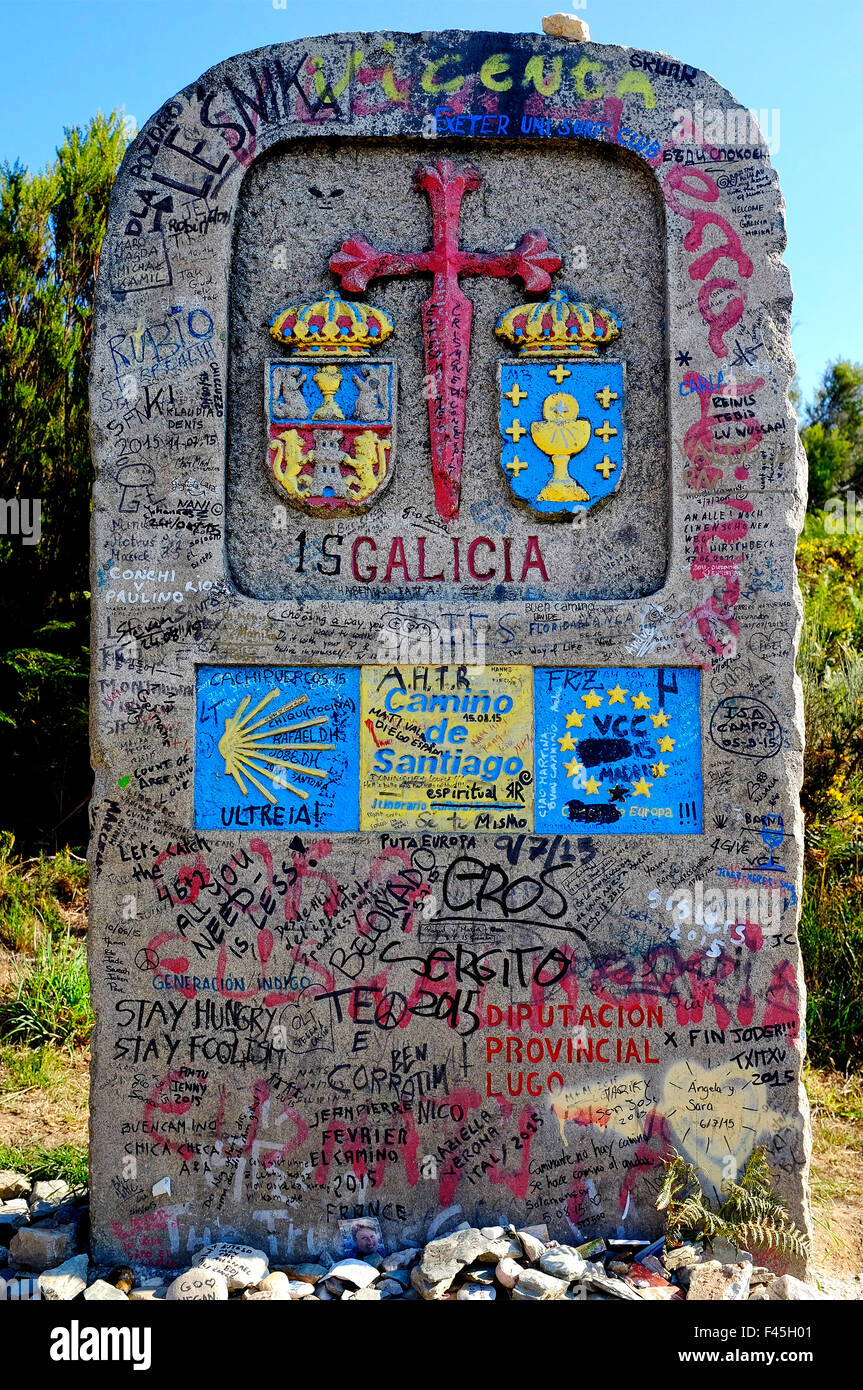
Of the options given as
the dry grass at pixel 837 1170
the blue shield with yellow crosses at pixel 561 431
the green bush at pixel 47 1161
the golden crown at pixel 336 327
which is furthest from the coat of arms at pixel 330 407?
the dry grass at pixel 837 1170

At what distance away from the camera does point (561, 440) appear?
12.4 feet

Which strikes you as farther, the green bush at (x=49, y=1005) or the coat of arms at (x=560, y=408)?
the green bush at (x=49, y=1005)

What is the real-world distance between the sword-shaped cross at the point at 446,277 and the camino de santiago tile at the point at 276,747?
792 millimetres

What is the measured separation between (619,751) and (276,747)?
1164 millimetres

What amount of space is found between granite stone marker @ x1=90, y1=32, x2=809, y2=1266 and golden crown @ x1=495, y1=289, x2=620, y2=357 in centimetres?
1

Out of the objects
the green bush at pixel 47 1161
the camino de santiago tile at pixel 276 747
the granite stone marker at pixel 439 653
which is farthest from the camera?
the green bush at pixel 47 1161

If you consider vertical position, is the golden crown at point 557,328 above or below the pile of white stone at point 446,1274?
above

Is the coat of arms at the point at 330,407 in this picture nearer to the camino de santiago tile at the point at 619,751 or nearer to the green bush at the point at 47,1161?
the camino de santiago tile at the point at 619,751

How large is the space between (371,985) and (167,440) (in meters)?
1.99

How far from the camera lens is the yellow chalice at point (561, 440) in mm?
3773

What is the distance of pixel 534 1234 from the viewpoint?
347 centimetres
